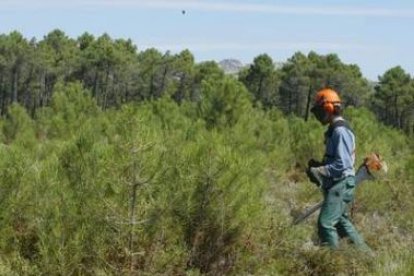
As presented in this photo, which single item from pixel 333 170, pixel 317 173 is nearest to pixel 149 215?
pixel 317 173

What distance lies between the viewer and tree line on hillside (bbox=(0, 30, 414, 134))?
53.1 m

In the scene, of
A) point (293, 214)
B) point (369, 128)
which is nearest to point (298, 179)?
point (369, 128)

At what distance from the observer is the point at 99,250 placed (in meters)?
4.96

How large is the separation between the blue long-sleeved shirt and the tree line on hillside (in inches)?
1812

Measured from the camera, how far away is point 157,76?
58.2 meters

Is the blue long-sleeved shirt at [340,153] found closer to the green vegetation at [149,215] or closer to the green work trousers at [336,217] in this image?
the green work trousers at [336,217]

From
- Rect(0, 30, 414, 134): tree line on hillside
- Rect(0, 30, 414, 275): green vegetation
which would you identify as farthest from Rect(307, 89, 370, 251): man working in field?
Rect(0, 30, 414, 134): tree line on hillside

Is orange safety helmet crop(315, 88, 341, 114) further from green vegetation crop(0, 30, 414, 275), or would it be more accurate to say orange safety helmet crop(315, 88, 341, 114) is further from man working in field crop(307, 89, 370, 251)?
green vegetation crop(0, 30, 414, 275)

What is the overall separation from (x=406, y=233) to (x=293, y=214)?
1350 mm

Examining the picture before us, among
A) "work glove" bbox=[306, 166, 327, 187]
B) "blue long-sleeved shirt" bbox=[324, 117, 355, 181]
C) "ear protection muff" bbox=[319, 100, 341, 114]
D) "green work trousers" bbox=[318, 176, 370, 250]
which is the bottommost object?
"green work trousers" bbox=[318, 176, 370, 250]

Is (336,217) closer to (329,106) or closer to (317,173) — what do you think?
(317,173)

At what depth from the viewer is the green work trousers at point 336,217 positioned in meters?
5.85

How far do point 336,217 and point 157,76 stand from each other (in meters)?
52.8

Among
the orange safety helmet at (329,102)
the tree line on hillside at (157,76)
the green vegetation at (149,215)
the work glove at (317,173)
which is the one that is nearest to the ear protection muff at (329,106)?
the orange safety helmet at (329,102)
